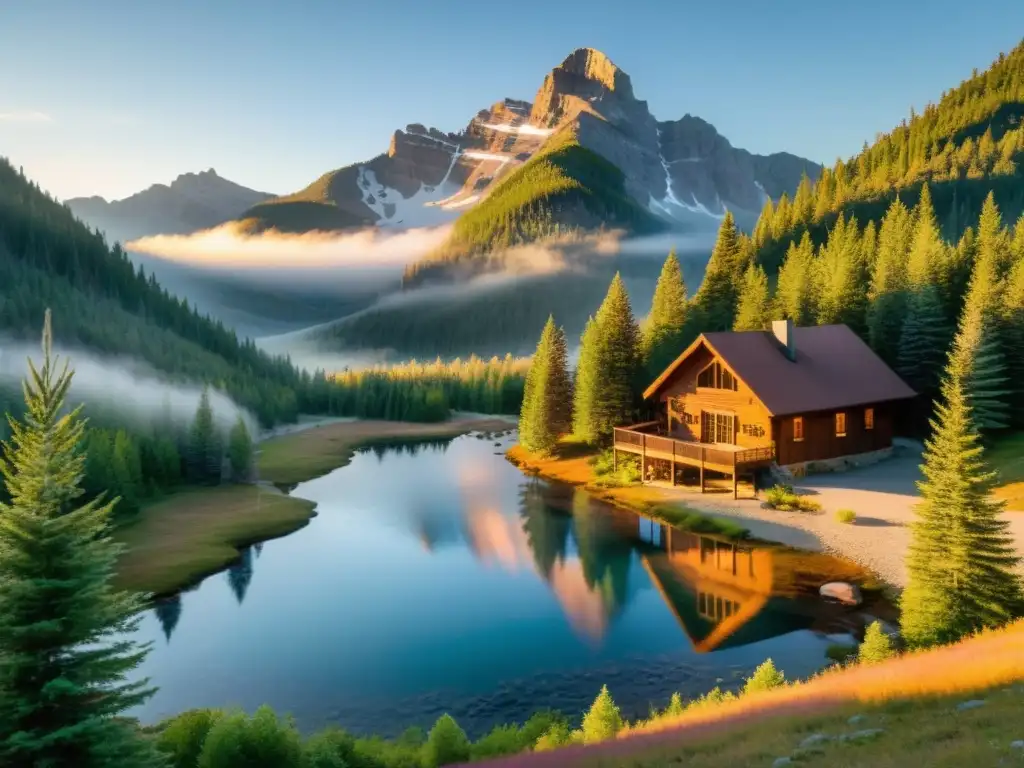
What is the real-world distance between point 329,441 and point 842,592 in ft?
264

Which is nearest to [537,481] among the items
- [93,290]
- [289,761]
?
[289,761]

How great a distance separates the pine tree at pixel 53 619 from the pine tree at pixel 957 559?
20.8m

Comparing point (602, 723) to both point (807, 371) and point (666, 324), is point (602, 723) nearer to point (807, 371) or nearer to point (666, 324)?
point (807, 371)

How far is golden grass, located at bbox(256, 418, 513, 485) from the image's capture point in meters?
76.4

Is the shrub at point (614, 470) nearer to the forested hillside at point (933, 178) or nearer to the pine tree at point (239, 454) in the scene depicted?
the pine tree at point (239, 454)

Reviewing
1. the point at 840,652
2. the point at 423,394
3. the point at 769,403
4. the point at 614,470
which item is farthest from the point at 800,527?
the point at 423,394

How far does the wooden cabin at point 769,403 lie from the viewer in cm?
4747

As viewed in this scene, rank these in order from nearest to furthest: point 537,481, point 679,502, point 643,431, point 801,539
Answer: point 801,539, point 679,502, point 643,431, point 537,481

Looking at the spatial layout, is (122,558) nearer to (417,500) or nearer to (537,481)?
(417,500)

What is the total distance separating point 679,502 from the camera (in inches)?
1855

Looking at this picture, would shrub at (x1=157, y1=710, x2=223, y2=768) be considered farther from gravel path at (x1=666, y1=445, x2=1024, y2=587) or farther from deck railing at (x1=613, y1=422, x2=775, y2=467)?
deck railing at (x1=613, y1=422, x2=775, y2=467)

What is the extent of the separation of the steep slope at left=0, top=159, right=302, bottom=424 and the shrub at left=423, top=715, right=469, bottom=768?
363 feet

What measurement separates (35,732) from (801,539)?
114 ft

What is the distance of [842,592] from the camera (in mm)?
31031
